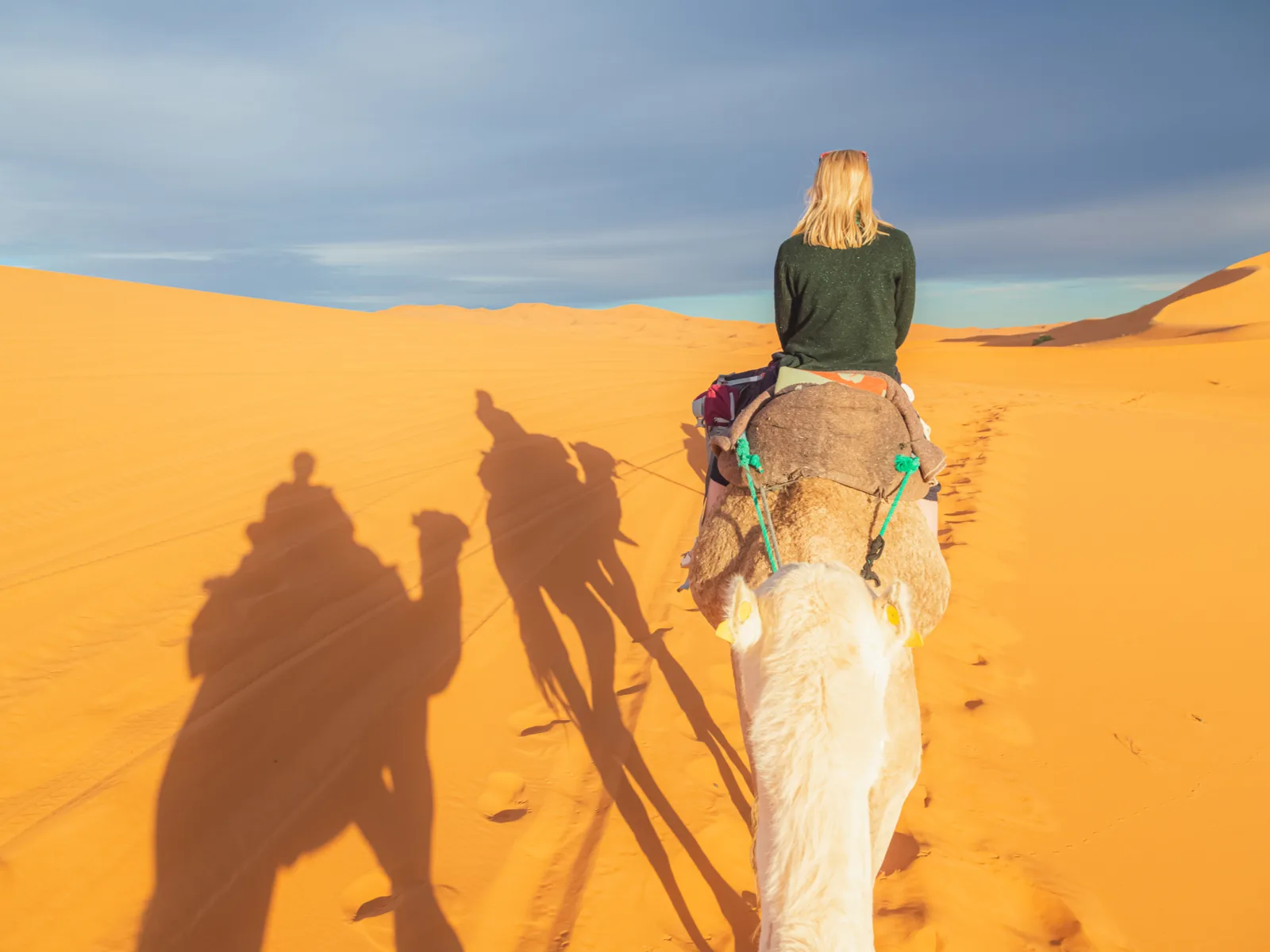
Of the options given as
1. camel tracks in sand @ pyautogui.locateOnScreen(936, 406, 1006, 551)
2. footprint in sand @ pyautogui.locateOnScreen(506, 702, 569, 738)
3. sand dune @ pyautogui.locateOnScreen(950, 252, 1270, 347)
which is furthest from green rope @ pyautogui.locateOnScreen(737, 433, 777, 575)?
sand dune @ pyautogui.locateOnScreen(950, 252, 1270, 347)

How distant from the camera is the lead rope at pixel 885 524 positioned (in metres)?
2.44

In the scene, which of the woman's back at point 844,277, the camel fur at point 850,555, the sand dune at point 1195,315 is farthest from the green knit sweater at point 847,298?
the sand dune at point 1195,315

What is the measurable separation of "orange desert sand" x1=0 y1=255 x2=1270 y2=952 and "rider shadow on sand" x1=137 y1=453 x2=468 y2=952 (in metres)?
0.02

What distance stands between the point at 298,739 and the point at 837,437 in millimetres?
3212

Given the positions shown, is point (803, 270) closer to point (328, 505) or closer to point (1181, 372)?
point (328, 505)

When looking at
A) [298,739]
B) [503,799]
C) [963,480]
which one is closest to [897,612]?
[503,799]

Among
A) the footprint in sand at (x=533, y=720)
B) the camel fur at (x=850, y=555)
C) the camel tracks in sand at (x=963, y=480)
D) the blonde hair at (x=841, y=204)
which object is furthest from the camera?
the camel tracks in sand at (x=963, y=480)

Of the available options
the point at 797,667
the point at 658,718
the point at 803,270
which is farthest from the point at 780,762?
the point at 658,718

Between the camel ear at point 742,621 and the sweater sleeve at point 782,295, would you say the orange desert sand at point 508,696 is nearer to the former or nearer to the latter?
the camel ear at point 742,621

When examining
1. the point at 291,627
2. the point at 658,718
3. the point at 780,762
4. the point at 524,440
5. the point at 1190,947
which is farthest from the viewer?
the point at 524,440

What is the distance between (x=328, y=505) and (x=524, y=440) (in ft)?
10.6

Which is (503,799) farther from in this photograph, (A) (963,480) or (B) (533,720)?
(A) (963,480)

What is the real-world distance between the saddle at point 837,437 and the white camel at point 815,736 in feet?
3.02

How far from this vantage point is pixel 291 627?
5004mm
